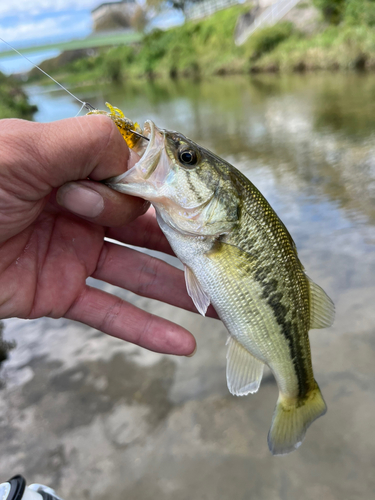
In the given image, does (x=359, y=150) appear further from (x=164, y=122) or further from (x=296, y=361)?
(x=164, y=122)

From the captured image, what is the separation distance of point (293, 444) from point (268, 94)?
2032 cm

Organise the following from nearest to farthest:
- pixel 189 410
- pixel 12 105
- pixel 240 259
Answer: pixel 240 259 → pixel 189 410 → pixel 12 105

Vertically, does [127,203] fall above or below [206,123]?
below

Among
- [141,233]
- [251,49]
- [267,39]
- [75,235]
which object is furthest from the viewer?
[251,49]

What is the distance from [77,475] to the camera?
120 inches

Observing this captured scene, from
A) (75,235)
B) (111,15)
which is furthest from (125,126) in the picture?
(111,15)

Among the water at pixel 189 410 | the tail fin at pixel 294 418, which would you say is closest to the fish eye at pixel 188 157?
the tail fin at pixel 294 418

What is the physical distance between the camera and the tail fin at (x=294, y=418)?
2.35 m

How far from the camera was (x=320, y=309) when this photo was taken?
7.90 feet

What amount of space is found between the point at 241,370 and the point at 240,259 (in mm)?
863

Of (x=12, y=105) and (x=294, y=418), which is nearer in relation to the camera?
(x=294, y=418)

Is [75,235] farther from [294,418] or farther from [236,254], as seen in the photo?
[294,418]

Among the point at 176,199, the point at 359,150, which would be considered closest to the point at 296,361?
the point at 176,199

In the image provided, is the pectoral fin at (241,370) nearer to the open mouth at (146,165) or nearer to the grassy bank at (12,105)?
the open mouth at (146,165)
